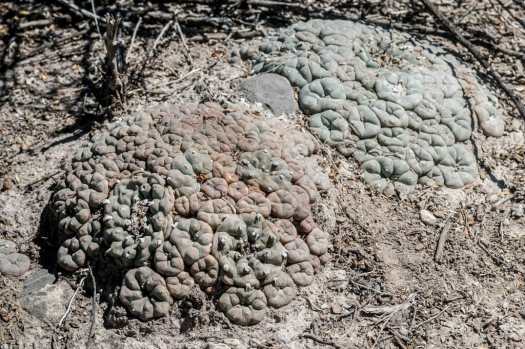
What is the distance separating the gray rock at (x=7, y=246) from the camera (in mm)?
3453

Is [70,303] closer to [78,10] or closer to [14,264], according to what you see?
[14,264]

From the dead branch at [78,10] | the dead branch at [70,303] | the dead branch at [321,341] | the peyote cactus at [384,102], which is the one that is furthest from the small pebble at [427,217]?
the dead branch at [78,10]

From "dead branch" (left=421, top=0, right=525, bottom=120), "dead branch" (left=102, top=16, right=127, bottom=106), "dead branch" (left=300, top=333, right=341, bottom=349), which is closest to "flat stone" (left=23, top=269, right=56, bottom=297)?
"dead branch" (left=102, top=16, right=127, bottom=106)

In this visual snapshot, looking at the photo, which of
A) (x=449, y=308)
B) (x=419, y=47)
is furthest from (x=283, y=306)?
(x=419, y=47)

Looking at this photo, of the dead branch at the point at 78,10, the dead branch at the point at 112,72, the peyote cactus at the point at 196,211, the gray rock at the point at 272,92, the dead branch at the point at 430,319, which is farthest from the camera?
the dead branch at the point at 78,10

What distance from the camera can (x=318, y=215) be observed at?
11.5 ft

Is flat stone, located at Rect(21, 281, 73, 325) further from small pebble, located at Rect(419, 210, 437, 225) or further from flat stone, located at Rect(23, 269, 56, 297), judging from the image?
small pebble, located at Rect(419, 210, 437, 225)

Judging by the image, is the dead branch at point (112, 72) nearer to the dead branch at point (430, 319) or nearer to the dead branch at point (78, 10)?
the dead branch at point (78, 10)

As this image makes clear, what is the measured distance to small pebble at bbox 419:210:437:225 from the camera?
12.0ft

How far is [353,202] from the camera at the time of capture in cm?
364

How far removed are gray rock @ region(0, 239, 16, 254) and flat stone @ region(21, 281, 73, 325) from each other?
0.32 metres

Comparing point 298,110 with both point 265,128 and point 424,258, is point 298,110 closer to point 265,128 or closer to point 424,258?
point 265,128

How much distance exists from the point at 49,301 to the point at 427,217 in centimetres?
232

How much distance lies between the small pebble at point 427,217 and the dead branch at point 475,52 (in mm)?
1027
